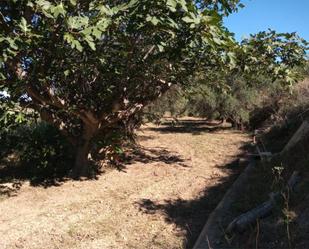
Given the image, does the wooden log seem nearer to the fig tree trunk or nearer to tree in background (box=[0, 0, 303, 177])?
tree in background (box=[0, 0, 303, 177])

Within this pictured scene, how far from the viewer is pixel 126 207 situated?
23.0ft

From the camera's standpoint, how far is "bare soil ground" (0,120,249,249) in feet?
18.8

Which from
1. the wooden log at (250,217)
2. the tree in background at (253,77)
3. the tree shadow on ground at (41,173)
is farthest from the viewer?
the tree shadow on ground at (41,173)

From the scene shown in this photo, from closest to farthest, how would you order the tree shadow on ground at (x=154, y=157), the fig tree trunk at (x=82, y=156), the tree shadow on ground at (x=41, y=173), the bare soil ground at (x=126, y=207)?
1. the bare soil ground at (x=126, y=207)
2. the tree shadow on ground at (x=41, y=173)
3. the fig tree trunk at (x=82, y=156)
4. the tree shadow on ground at (x=154, y=157)

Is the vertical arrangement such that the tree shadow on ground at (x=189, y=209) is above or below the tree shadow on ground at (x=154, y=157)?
below

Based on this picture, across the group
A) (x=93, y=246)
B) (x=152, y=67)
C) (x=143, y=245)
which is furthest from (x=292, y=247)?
(x=152, y=67)

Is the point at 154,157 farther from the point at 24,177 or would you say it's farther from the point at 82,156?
the point at 24,177

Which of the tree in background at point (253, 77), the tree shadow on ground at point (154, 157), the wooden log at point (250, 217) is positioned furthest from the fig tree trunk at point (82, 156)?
the wooden log at point (250, 217)

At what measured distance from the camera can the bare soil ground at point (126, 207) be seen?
572 centimetres

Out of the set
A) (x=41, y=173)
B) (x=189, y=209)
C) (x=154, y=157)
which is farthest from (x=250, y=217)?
(x=154, y=157)

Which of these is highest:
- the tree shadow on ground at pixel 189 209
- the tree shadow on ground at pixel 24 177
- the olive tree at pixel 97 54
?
the olive tree at pixel 97 54

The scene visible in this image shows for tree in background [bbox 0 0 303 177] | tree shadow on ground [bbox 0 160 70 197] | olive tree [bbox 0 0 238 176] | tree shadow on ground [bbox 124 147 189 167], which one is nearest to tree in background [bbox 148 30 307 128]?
tree in background [bbox 0 0 303 177]

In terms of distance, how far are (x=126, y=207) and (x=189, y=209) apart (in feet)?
3.38

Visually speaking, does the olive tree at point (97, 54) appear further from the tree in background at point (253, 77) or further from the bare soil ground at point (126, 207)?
the bare soil ground at point (126, 207)
